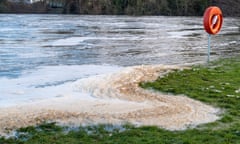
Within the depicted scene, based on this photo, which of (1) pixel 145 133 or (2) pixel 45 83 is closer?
(1) pixel 145 133

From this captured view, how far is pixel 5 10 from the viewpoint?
5566cm

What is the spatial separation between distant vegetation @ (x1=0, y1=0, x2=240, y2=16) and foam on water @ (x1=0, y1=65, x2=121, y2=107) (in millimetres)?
42071

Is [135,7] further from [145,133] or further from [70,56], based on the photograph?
[145,133]

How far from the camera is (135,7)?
179ft

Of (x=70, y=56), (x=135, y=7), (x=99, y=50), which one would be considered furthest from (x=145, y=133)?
(x=135, y=7)

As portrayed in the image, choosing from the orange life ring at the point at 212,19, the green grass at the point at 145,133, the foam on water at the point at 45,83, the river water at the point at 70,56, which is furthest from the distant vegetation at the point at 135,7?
the green grass at the point at 145,133

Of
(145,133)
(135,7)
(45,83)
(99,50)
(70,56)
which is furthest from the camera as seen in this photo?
(135,7)

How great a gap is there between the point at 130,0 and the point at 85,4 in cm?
552

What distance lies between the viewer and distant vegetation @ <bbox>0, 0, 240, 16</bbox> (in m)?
54.5

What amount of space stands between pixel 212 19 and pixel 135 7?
1649 inches

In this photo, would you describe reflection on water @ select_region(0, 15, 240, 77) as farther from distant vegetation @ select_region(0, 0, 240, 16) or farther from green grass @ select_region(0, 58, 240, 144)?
distant vegetation @ select_region(0, 0, 240, 16)

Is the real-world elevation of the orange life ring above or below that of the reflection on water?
above

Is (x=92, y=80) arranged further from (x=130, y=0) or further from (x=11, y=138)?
(x=130, y=0)

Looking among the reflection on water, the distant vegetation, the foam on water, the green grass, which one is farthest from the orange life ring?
the distant vegetation
